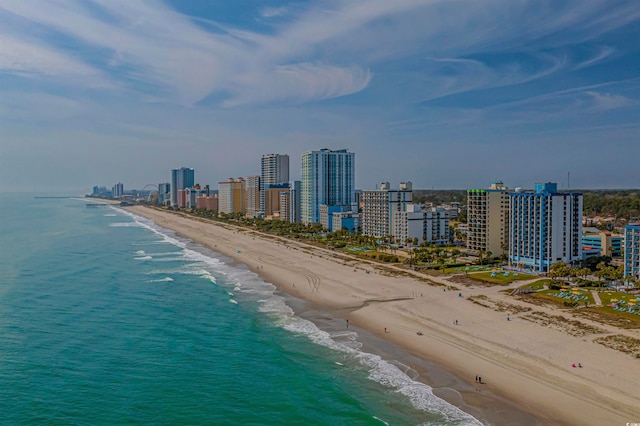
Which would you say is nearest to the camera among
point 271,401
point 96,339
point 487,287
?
point 271,401

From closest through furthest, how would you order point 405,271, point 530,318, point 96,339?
point 96,339, point 530,318, point 405,271

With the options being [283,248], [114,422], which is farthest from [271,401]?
[283,248]

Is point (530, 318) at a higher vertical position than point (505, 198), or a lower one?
lower

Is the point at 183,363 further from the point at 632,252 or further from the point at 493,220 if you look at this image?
the point at 493,220

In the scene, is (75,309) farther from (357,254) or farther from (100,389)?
(357,254)

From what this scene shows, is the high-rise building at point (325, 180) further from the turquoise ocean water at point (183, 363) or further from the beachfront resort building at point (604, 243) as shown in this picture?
the turquoise ocean water at point (183, 363)

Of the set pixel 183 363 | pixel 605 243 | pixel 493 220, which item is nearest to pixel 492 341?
pixel 183 363
